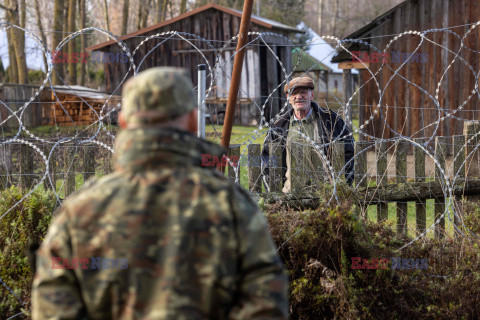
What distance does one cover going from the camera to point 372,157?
12430 mm

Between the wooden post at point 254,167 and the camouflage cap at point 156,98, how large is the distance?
357 centimetres

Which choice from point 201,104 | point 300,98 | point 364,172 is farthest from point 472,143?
point 201,104

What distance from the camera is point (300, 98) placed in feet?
20.0

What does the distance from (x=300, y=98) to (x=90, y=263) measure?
14.1ft

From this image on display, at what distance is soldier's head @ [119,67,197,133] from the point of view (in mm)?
2043

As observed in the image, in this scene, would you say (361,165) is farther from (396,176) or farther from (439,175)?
(439,175)

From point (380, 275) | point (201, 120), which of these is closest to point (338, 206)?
point (380, 275)

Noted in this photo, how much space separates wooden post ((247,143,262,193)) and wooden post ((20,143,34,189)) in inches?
84.8

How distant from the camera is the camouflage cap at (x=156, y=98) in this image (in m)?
2.04

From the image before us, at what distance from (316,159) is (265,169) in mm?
510

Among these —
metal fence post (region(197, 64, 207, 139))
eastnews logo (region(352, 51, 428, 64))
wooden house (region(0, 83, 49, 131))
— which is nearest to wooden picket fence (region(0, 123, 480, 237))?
metal fence post (region(197, 64, 207, 139))

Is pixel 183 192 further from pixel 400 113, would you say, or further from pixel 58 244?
pixel 400 113

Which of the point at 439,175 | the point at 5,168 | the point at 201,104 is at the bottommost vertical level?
the point at 439,175

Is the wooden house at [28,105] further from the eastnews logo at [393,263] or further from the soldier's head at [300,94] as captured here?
the eastnews logo at [393,263]
